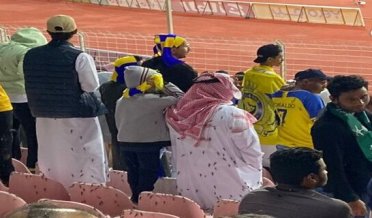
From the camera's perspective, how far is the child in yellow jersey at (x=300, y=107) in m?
5.76

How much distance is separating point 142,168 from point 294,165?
194 centimetres

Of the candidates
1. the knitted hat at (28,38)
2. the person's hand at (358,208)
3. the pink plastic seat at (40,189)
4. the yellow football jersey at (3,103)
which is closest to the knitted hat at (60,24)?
the yellow football jersey at (3,103)

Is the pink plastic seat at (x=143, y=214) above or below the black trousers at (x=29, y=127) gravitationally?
above

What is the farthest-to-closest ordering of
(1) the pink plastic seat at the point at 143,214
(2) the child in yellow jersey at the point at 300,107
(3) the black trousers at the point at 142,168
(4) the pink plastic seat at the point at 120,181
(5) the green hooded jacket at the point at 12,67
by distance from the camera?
(5) the green hooded jacket at the point at 12,67 → (4) the pink plastic seat at the point at 120,181 → (2) the child in yellow jersey at the point at 300,107 → (3) the black trousers at the point at 142,168 → (1) the pink plastic seat at the point at 143,214

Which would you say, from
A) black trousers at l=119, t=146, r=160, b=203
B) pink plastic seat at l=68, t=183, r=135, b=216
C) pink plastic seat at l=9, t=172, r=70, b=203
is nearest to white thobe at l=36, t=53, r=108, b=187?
black trousers at l=119, t=146, r=160, b=203

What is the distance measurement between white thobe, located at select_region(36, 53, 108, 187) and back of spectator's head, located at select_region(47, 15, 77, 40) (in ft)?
1.81

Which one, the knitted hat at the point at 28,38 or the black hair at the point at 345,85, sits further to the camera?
the knitted hat at the point at 28,38

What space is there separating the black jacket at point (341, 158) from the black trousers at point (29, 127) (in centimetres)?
275

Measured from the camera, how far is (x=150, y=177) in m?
5.62

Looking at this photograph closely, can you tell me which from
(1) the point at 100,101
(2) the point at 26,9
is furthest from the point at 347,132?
(2) the point at 26,9

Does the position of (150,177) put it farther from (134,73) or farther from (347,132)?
(347,132)

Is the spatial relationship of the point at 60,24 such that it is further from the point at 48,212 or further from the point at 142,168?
the point at 48,212

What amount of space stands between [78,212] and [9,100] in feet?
14.5

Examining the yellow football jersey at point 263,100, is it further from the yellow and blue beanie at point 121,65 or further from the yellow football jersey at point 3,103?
the yellow football jersey at point 3,103
